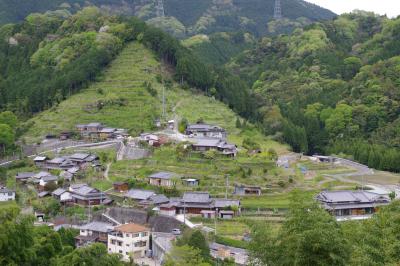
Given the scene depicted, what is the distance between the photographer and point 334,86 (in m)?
67.6

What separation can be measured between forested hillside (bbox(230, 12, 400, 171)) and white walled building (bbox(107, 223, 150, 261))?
79.1ft

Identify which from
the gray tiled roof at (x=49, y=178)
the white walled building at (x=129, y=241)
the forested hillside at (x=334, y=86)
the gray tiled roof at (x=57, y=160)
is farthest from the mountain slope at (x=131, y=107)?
the white walled building at (x=129, y=241)

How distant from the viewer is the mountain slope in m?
49.5

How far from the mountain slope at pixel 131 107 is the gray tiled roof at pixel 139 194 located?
11732 millimetres

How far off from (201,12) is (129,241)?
10834cm

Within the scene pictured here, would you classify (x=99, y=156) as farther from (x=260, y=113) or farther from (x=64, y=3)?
(x=64, y=3)

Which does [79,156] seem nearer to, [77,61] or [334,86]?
[77,61]

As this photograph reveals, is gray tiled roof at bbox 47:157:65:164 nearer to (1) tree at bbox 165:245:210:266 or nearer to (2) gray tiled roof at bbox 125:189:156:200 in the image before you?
(2) gray tiled roof at bbox 125:189:156:200

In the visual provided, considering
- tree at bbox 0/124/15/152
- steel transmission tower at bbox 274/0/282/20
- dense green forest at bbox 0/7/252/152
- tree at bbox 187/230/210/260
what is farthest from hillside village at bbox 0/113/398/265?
steel transmission tower at bbox 274/0/282/20

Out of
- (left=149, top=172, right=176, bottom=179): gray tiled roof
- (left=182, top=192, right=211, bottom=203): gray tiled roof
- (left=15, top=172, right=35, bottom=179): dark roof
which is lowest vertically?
(left=15, top=172, right=35, bottom=179): dark roof

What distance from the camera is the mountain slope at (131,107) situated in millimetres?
49469

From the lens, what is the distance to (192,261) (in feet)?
68.6

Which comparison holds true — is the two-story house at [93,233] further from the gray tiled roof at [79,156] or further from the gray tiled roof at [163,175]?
the gray tiled roof at [79,156]

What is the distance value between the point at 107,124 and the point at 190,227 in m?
20.0
